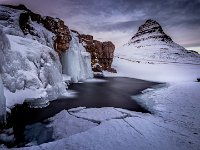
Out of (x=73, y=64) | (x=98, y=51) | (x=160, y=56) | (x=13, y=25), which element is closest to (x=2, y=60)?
(x=13, y=25)

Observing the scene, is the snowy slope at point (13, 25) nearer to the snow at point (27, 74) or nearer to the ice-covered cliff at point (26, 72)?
the ice-covered cliff at point (26, 72)

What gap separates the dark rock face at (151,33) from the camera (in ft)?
414

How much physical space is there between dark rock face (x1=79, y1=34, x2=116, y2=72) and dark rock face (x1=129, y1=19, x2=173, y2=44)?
89.4m

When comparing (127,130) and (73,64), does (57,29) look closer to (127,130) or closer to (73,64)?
(73,64)

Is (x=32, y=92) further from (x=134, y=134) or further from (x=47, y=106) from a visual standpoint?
(x=134, y=134)

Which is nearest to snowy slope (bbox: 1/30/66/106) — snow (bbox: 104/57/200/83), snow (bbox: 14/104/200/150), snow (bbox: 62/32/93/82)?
snow (bbox: 14/104/200/150)

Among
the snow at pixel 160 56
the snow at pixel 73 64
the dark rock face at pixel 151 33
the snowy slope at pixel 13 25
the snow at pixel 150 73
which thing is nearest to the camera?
the snowy slope at pixel 13 25

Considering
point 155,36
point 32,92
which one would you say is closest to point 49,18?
point 32,92

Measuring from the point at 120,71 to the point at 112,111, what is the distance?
30684 mm

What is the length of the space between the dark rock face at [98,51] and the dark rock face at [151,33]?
293 feet

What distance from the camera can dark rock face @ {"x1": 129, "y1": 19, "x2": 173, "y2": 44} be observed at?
414 ft

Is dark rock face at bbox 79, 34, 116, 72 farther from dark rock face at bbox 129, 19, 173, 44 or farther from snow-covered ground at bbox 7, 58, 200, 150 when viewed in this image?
dark rock face at bbox 129, 19, 173, 44

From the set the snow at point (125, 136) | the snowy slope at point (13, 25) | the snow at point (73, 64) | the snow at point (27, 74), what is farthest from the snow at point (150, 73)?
the snow at point (125, 136)

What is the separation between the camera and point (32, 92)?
37.5ft
